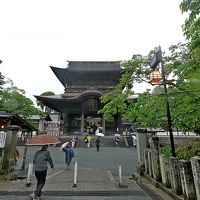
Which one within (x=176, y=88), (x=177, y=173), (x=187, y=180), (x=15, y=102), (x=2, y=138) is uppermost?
(x=15, y=102)

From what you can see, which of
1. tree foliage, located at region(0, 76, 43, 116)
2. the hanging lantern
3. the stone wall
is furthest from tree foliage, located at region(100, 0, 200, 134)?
tree foliage, located at region(0, 76, 43, 116)

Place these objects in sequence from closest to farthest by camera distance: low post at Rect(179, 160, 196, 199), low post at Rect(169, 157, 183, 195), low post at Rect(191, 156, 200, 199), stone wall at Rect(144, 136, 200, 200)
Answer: low post at Rect(191, 156, 200, 199) < stone wall at Rect(144, 136, 200, 200) < low post at Rect(179, 160, 196, 199) < low post at Rect(169, 157, 183, 195)

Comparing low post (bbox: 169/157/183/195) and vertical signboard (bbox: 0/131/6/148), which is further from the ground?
vertical signboard (bbox: 0/131/6/148)

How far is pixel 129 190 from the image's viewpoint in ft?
23.9

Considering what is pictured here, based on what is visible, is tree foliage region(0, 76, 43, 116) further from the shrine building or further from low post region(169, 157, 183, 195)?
low post region(169, 157, 183, 195)

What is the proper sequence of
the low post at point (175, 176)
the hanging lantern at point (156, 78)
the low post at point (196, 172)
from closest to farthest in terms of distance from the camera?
the low post at point (196, 172) < the low post at point (175, 176) < the hanging lantern at point (156, 78)

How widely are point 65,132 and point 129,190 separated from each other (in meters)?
25.5

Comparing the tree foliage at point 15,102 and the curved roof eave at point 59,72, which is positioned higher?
the curved roof eave at point 59,72

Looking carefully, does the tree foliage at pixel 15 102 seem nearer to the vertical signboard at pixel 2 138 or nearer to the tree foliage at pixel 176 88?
the vertical signboard at pixel 2 138

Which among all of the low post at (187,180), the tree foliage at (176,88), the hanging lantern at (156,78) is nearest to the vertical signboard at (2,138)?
the tree foliage at (176,88)

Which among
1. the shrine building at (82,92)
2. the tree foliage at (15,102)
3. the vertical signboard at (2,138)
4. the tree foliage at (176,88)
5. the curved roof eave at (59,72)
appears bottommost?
the vertical signboard at (2,138)

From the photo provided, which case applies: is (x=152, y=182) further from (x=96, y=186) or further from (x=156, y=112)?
(x=156, y=112)

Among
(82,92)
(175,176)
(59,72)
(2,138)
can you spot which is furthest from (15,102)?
(175,176)

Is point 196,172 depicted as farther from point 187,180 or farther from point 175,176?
point 175,176
